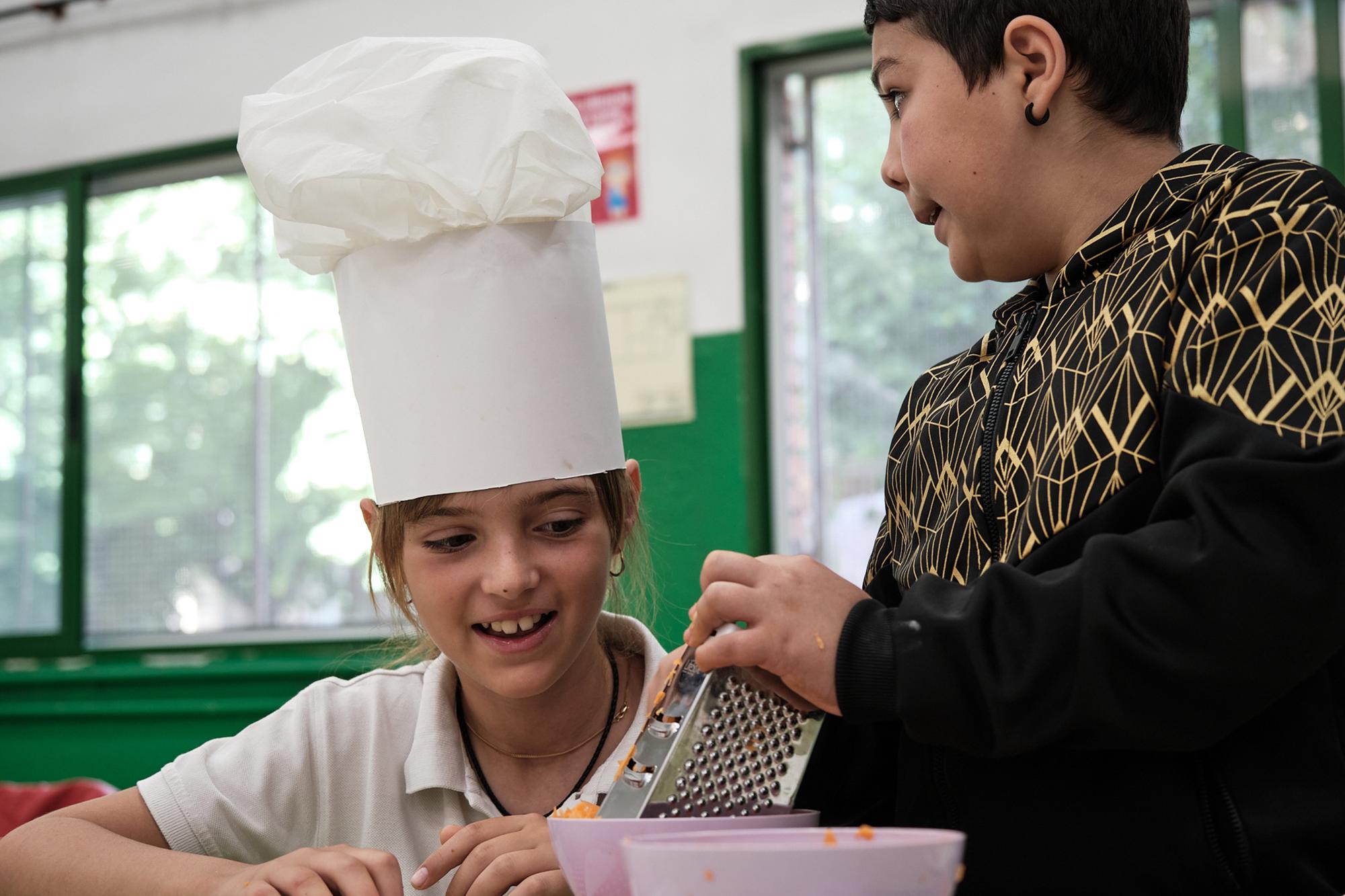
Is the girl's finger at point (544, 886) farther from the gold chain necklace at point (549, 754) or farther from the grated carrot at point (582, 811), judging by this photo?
the gold chain necklace at point (549, 754)

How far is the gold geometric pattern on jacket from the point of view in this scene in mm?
706

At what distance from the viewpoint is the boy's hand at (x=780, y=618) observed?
681 mm

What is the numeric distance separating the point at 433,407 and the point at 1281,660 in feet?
2.33

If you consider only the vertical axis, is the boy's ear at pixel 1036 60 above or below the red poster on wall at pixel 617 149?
below

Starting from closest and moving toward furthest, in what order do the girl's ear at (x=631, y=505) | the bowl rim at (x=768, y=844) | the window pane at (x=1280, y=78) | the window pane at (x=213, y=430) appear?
1. the bowl rim at (x=768, y=844)
2. the girl's ear at (x=631, y=505)
3. the window pane at (x=1280, y=78)
4. the window pane at (x=213, y=430)

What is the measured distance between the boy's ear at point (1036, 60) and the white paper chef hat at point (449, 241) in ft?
1.17

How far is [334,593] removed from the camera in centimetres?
336

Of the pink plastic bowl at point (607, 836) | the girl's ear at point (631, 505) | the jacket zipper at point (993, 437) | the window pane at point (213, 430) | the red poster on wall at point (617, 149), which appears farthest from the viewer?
the window pane at point (213, 430)

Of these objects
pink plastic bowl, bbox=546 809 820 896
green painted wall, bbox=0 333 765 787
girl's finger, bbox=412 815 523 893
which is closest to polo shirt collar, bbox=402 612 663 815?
girl's finger, bbox=412 815 523 893

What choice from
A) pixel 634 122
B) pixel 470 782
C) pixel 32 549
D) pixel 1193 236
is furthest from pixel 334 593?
pixel 1193 236

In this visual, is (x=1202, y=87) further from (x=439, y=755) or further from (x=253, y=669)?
(x=253, y=669)

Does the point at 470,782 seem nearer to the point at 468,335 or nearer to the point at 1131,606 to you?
the point at 468,335

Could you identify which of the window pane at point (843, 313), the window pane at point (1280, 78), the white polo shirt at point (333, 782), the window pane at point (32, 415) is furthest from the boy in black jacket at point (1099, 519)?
the window pane at point (32, 415)

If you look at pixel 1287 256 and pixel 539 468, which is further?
pixel 539 468
